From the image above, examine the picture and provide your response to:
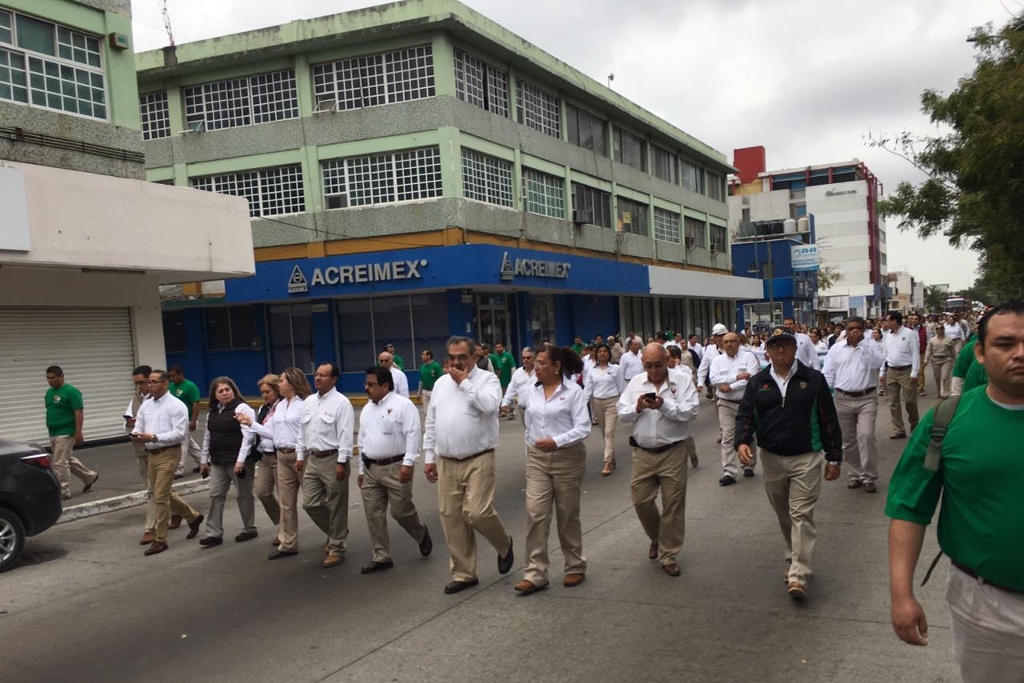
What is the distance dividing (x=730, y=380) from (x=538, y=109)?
71.1 feet

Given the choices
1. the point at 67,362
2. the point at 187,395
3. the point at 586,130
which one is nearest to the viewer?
the point at 187,395

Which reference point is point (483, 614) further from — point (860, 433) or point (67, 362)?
point (67, 362)

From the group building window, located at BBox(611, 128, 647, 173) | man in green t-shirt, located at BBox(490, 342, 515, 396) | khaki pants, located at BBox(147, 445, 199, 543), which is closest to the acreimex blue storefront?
man in green t-shirt, located at BBox(490, 342, 515, 396)

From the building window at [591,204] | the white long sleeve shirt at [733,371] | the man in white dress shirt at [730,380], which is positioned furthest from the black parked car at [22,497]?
the building window at [591,204]

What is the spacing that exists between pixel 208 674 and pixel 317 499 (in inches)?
105

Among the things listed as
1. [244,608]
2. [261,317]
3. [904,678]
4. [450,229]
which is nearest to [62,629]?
[244,608]

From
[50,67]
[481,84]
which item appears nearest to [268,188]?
[481,84]

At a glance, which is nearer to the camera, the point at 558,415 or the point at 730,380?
the point at 558,415

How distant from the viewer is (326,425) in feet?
25.8

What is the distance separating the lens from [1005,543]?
107 inches

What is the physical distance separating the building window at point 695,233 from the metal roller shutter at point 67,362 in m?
32.2

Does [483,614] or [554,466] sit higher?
[554,466]

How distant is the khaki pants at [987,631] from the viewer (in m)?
2.76

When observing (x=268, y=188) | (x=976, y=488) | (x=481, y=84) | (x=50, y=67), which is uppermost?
(x=481, y=84)
